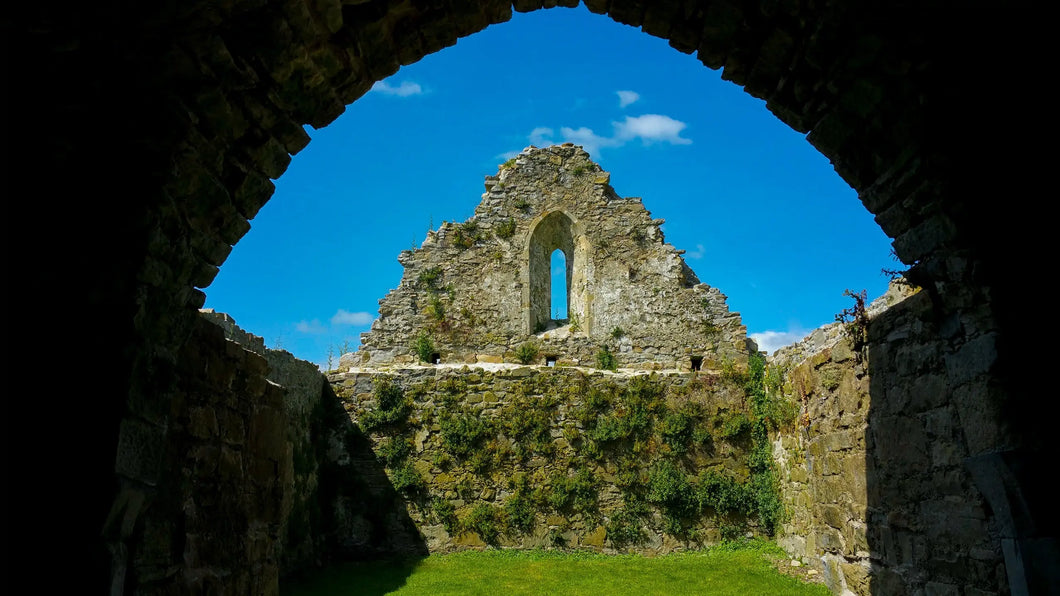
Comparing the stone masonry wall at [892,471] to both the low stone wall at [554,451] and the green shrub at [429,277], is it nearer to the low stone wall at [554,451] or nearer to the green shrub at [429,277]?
the low stone wall at [554,451]

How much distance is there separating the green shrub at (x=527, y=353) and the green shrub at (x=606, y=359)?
54.9 inches

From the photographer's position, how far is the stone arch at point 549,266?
54.4ft

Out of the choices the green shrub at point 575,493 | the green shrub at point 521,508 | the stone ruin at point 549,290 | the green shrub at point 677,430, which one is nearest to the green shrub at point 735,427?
the green shrub at point 677,430

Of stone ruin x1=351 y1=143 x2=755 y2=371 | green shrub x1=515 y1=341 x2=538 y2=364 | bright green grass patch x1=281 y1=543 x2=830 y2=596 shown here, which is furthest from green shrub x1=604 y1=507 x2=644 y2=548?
green shrub x1=515 y1=341 x2=538 y2=364

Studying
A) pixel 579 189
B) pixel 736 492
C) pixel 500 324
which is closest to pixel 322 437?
pixel 500 324

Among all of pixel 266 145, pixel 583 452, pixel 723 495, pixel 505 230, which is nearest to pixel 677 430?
pixel 723 495

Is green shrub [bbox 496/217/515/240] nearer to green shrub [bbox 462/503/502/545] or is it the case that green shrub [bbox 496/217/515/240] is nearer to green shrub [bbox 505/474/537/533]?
green shrub [bbox 505/474/537/533]

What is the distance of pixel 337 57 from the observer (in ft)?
14.0

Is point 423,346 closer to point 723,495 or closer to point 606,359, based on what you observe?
point 606,359

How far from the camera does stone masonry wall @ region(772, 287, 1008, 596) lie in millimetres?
5504

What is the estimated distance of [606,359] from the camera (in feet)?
52.2

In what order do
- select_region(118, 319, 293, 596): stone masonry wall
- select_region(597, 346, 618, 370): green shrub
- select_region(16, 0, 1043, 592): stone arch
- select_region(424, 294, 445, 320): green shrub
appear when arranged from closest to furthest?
select_region(16, 0, 1043, 592): stone arch < select_region(118, 319, 293, 596): stone masonry wall < select_region(597, 346, 618, 370): green shrub < select_region(424, 294, 445, 320): green shrub

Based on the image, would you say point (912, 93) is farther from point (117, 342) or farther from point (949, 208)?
point (117, 342)

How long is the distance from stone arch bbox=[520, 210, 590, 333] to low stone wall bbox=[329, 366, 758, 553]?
12.3 feet
